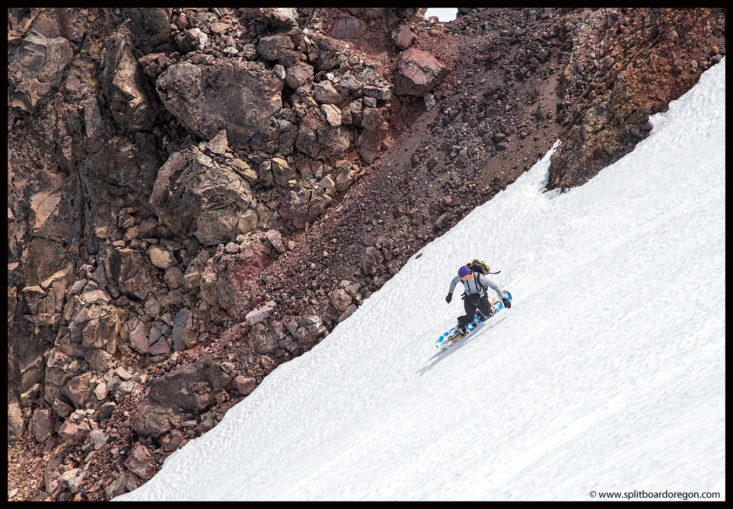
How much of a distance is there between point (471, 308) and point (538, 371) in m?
Result: 3.58

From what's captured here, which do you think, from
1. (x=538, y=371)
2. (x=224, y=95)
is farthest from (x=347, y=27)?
(x=538, y=371)

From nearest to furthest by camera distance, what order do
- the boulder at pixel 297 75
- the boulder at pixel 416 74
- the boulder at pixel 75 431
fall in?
the boulder at pixel 75 431
the boulder at pixel 297 75
the boulder at pixel 416 74

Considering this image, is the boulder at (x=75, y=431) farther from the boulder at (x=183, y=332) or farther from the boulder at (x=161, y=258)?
the boulder at (x=161, y=258)

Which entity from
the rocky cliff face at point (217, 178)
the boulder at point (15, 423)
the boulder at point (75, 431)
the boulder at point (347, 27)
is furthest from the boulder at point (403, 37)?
the boulder at point (15, 423)

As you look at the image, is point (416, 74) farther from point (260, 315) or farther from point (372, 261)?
point (260, 315)

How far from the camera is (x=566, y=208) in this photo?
16234 millimetres

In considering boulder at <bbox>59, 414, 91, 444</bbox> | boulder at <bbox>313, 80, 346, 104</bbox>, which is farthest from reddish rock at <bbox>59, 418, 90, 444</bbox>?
boulder at <bbox>313, 80, 346, 104</bbox>

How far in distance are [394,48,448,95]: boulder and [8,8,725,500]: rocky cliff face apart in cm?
11

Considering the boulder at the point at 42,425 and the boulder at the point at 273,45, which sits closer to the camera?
the boulder at the point at 273,45

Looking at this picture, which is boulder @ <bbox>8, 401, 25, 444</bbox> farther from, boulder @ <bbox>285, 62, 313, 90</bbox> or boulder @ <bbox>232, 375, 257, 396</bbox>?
boulder @ <bbox>285, 62, 313, 90</bbox>

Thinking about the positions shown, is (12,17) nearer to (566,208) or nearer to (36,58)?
(36,58)

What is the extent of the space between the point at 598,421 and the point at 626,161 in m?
11.4

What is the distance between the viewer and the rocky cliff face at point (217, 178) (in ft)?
66.6

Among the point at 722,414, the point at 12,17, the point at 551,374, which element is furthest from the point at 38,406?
the point at 722,414
